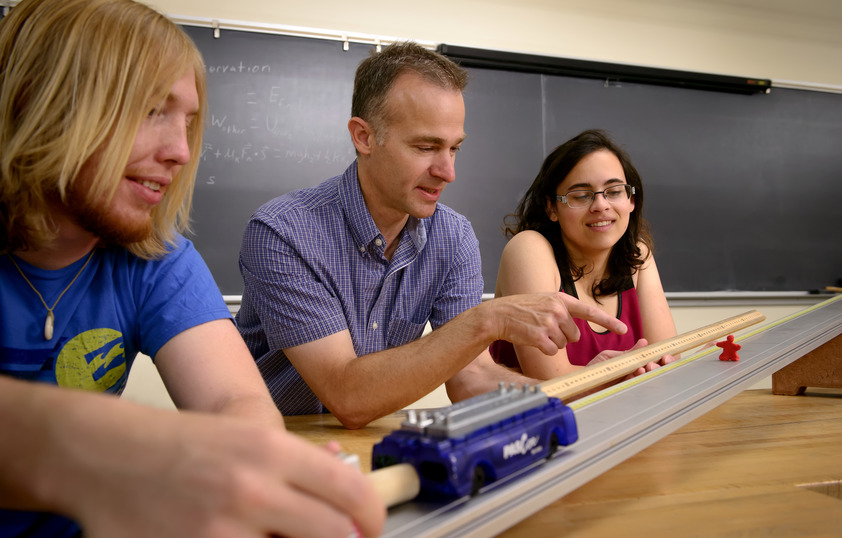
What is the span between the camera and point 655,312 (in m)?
2.15

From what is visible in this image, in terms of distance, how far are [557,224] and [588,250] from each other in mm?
150

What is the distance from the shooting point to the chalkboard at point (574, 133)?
3139 millimetres

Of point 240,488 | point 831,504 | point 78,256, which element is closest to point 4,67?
point 78,256

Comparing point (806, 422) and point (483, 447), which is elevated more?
point (483, 447)

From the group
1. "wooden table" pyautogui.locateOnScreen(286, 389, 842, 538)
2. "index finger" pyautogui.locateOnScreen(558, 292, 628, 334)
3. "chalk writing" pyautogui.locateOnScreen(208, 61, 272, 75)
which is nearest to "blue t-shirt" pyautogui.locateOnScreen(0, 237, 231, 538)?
"wooden table" pyautogui.locateOnScreen(286, 389, 842, 538)

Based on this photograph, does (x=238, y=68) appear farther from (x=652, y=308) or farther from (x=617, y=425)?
(x=617, y=425)

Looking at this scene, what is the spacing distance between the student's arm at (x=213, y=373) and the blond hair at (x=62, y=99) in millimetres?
256

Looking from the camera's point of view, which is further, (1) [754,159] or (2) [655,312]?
(1) [754,159]

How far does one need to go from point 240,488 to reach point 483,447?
0.89 feet

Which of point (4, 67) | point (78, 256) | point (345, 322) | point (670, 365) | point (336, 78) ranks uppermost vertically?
point (336, 78)

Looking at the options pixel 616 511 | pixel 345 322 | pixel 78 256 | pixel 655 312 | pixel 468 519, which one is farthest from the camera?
pixel 655 312

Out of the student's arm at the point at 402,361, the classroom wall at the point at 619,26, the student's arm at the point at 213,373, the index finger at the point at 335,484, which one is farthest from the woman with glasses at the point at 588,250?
the classroom wall at the point at 619,26

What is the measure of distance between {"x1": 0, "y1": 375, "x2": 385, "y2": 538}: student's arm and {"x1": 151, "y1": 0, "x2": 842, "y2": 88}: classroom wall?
10.4 feet

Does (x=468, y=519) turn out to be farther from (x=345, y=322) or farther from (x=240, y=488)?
(x=345, y=322)
